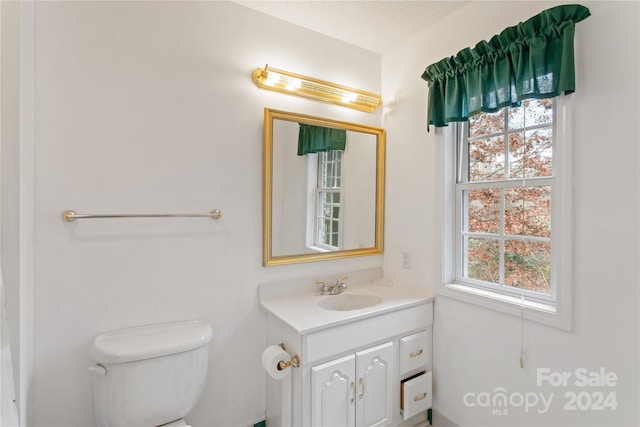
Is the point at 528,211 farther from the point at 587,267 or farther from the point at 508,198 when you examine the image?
the point at 587,267

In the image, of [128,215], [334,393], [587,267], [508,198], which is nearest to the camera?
[587,267]

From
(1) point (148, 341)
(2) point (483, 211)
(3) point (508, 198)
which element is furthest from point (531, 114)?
(1) point (148, 341)

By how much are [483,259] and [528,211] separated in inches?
14.1

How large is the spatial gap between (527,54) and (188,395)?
6.97 ft

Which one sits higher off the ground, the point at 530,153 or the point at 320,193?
the point at 530,153

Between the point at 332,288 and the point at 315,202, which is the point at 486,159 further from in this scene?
the point at 332,288

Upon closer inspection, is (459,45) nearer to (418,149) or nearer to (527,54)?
(527,54)

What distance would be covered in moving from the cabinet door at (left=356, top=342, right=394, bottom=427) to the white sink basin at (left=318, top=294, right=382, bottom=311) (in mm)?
297

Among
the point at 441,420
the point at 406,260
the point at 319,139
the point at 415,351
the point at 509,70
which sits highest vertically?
the point at 509,70

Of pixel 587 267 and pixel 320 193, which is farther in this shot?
pixel 320 193

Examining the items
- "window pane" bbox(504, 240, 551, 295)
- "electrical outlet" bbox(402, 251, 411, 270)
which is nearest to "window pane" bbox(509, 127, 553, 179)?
"window pane" bbox(504, 240, 551, 295)

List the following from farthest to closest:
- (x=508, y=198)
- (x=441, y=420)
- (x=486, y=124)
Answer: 1. (x=441, y=420)
2. (x=486, y=124)
3. (x=508, y=198)

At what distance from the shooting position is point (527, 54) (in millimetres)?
1374

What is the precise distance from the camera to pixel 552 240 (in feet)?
4.68
